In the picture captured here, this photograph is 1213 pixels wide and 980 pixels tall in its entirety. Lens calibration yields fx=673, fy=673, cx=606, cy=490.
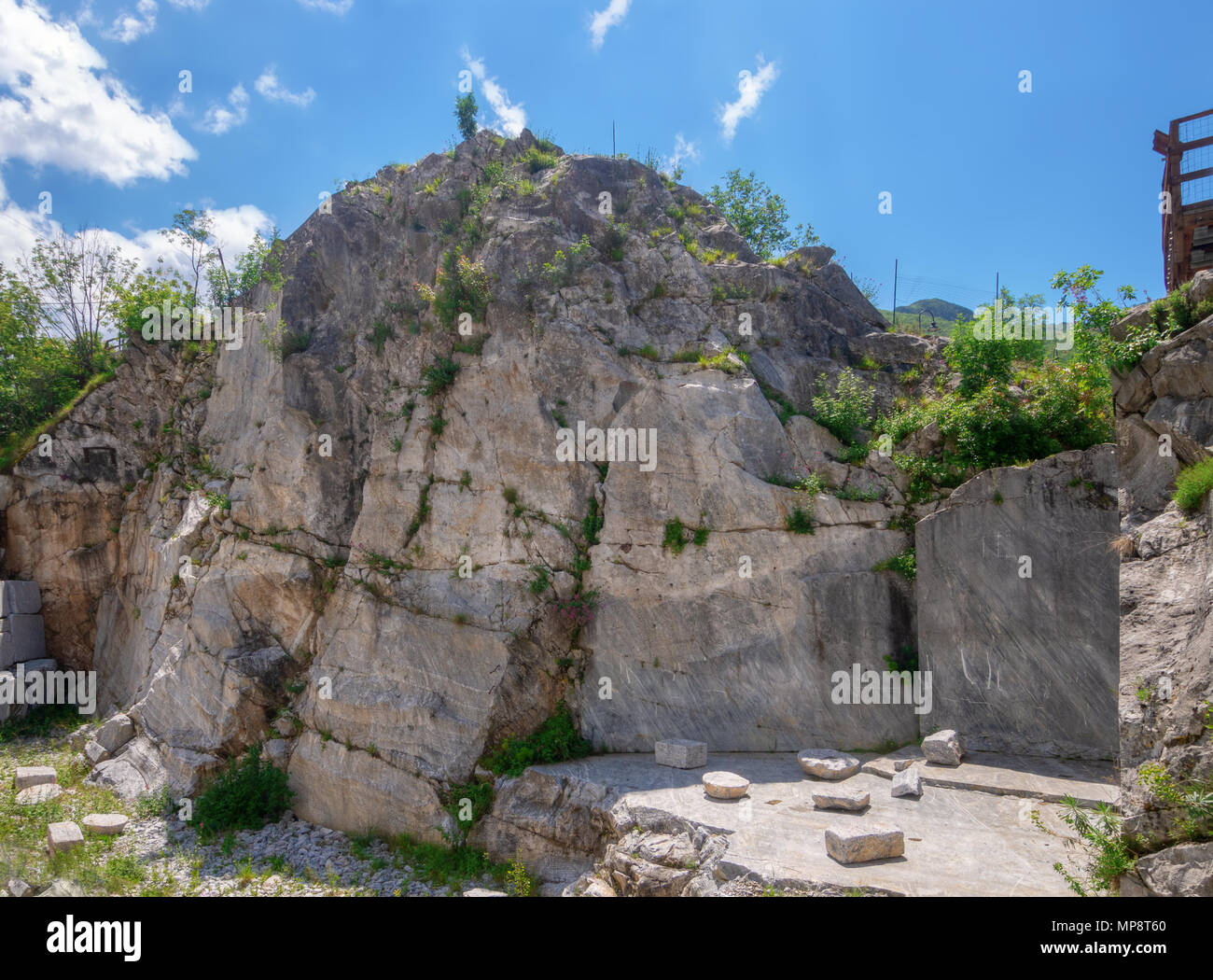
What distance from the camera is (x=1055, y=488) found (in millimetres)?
10336

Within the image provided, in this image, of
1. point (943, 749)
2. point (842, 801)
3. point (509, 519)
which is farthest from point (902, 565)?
point (509, 519)

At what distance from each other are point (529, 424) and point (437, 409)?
7.97 ft

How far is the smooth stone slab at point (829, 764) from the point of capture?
980cm

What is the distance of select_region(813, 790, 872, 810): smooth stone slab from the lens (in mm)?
8664

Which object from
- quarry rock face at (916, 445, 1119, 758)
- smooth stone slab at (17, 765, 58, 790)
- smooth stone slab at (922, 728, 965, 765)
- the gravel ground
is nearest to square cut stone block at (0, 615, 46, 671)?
smooth stone slab at (17, 765, 58, 790)

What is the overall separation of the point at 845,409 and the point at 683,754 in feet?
23.7

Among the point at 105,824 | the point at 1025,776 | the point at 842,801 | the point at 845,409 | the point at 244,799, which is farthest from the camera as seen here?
the point at 845,409

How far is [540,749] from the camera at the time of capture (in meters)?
11.5

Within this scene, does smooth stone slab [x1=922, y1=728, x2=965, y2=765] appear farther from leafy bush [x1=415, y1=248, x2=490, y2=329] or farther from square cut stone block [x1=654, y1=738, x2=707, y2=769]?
leafy bush [x1=415, y1=248, x2=490, y2=329]

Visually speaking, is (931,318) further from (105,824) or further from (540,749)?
(105,824)

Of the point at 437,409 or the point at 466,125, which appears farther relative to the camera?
the point at 466,125

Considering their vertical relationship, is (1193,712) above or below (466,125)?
below
